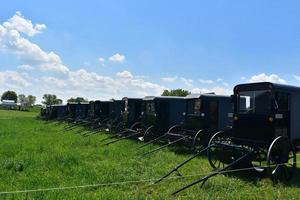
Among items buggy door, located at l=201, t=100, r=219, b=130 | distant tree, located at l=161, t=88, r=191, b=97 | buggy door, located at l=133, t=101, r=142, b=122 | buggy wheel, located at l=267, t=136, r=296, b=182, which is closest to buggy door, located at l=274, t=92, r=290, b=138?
buggy wheel, located at l=267, t=136, r=296, b=182

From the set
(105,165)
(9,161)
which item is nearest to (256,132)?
(105,165)

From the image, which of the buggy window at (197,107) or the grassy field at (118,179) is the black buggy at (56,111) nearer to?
the buggy window at (197,107)

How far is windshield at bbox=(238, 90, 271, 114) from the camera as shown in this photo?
35.1 feet

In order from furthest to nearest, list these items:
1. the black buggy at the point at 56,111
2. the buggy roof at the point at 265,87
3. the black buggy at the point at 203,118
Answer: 1. the black buggy at the point at 56,111
2. the black buggy at the point at 203,118
3. the buggy roof at the point at 265,87

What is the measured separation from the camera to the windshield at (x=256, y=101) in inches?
421

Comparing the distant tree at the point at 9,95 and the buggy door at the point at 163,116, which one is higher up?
the distant tree at the point at 9,95

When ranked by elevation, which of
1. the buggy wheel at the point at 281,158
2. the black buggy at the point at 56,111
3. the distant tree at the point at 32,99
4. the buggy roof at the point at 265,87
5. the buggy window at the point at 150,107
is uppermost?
the distant tree at the point at 32,99

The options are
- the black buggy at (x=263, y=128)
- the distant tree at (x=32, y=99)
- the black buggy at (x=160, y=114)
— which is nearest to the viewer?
the black buggy at (x=263, y=128)

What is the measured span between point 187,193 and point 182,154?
6.46 m

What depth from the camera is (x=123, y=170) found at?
35.0 feet

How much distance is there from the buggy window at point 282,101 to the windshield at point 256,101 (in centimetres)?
30

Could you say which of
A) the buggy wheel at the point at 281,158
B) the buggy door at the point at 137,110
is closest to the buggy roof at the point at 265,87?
the buggy wheel at the point at 281,158

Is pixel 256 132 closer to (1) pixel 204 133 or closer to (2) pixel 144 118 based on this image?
(1) pixel 204 133

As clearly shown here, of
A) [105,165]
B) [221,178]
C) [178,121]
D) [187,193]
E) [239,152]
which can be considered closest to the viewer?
[187,193]
